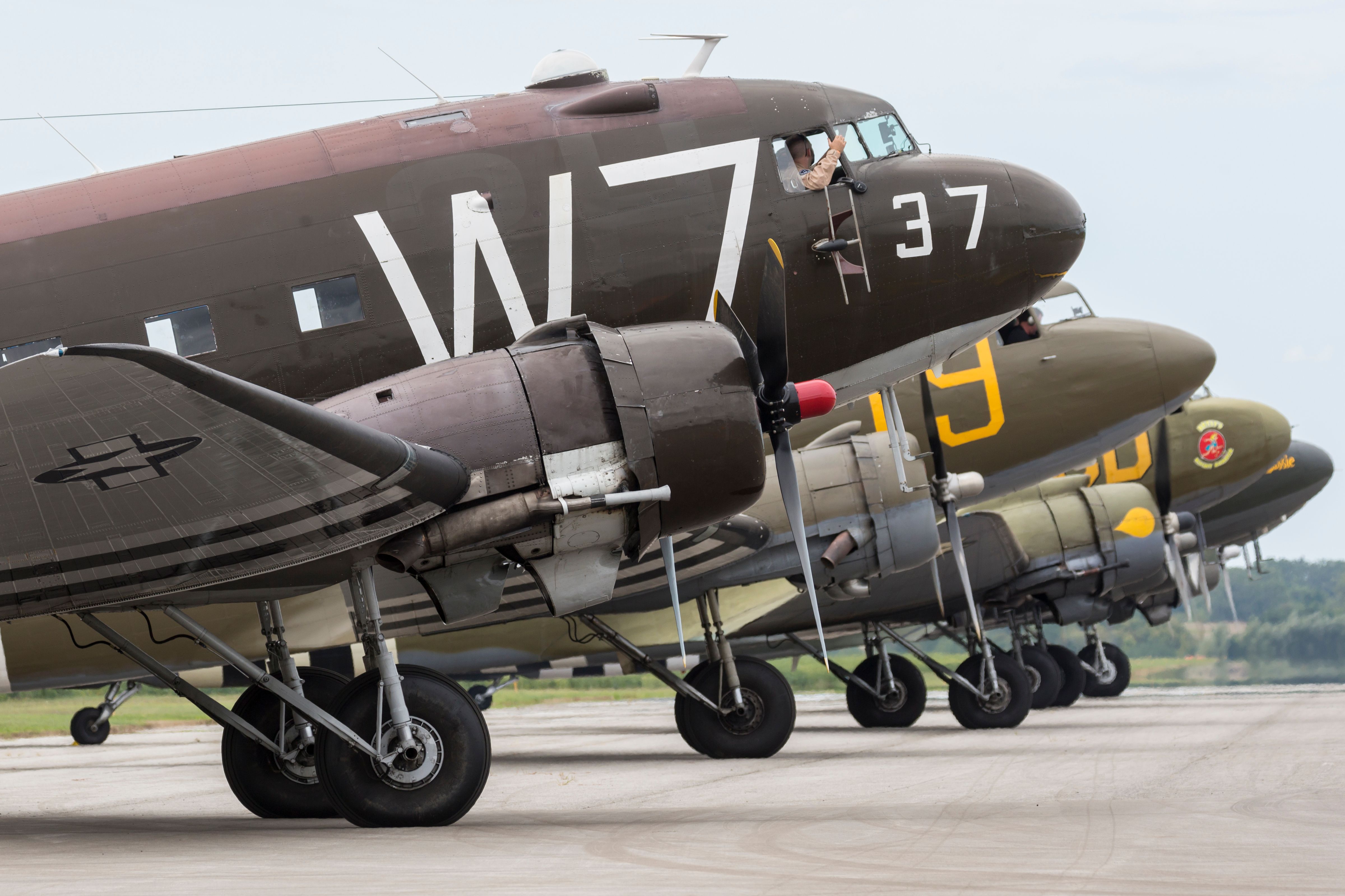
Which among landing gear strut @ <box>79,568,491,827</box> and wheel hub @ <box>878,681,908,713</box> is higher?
landing gear strut @ <box>79,568,491,827</box>

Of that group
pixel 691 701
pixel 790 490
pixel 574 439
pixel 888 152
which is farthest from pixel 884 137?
pixel 691 701

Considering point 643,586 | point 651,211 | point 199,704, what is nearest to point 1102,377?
point 643,586

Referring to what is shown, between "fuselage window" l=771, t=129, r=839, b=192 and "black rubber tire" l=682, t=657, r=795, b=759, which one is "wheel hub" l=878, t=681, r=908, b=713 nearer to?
"black rubber tire" l=682, t=657, r=795, b=759

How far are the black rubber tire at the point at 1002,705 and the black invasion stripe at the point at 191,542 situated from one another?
1310 centimetres

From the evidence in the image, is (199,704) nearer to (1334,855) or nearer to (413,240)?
(413,240)

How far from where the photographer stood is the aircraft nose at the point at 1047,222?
36.3ft

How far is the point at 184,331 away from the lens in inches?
362

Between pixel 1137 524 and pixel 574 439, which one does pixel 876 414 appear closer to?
pixel 1137 524

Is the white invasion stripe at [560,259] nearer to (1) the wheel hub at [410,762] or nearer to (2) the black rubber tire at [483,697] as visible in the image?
(1) the wheel hub at [410,762]

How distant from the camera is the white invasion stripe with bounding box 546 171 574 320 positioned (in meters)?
9.77

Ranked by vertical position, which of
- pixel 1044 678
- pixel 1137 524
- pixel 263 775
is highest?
pixel 263 775

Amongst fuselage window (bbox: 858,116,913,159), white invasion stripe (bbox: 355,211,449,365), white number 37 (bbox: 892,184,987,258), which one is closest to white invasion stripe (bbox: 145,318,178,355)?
white invasion stripe (bbox: 355,211,449,365)

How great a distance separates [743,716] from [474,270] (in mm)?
6855

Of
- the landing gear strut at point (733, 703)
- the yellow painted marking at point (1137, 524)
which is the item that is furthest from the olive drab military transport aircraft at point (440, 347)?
the yellow painted marking at point (1137, 524)
